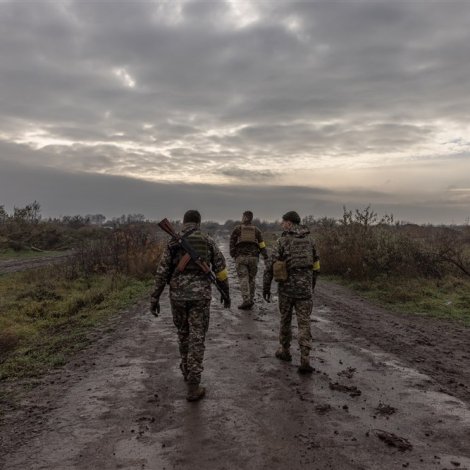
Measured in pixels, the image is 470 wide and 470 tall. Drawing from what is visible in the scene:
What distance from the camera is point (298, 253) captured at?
7.20 meters

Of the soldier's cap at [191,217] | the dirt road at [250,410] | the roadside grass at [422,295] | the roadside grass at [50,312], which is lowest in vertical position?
the roadside grass at [50,312]

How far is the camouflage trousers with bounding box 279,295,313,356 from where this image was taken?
6839 mm

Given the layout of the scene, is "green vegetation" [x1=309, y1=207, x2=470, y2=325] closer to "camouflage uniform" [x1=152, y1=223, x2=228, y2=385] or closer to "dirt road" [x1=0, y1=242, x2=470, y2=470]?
"dirt road" [x1=0, y1=242, x2=470, y2=470]

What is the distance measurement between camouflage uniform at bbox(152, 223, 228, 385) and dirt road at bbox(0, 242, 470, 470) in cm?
56

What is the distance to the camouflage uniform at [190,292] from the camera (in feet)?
19.6

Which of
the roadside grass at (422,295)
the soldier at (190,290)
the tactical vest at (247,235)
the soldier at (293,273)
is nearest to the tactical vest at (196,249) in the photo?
the soldier at (190,290)

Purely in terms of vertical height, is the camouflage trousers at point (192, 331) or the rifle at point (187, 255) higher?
the rifle at point (187, 255)

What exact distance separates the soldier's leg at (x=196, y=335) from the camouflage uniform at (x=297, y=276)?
1.62m

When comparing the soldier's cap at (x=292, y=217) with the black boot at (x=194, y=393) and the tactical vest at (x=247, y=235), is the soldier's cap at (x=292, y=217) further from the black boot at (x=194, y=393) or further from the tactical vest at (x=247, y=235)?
the tactical vest at (x=247, y=235)

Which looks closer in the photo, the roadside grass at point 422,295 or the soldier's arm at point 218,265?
the soldier's arm at point 218,265

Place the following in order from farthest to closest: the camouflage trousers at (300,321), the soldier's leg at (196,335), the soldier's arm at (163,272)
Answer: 1. the camouflage trousers at (300,321)
2. the soldier's arm at (163,272)
3. the soldier's leg at (196,335)

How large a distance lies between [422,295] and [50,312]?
10734 mm

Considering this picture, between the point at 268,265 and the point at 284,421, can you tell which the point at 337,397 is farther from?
the point at 268,265

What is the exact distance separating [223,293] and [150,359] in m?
2.00
